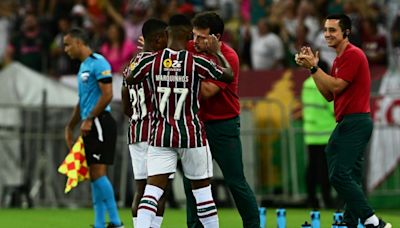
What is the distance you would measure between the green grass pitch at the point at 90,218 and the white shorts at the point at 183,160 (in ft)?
12.8

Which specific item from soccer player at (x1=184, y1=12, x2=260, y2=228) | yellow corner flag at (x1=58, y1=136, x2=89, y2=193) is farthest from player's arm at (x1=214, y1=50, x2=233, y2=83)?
yellow corner flag at (x1=58, y1=136, x2=89, y2=193)

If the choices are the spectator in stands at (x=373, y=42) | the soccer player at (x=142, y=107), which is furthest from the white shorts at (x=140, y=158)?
the spectator in stands at (x=373, y=42)

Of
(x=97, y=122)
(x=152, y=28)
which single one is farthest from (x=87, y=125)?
(x=152, y=28)

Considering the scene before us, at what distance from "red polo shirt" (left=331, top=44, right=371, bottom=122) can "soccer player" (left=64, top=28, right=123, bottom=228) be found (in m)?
3.16

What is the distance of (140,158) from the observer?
40.0ft

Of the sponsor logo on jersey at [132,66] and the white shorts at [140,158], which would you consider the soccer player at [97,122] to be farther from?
the sponsor logo on jersey at [132,66]

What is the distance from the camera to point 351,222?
1208 centimetres

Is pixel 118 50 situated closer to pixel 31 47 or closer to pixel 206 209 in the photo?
pixel 31 47

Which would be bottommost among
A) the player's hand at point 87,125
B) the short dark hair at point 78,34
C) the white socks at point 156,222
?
the white socks at point 156,222

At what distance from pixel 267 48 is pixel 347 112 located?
901 cm

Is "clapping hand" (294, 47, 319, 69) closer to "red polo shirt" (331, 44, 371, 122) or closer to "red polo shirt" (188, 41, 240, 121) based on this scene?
"red polo shirt" (331, 44, 371, 122)

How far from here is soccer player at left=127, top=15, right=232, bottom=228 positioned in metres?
10.5

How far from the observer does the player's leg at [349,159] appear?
38.2ft

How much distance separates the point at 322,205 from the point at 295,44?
3.13 m
